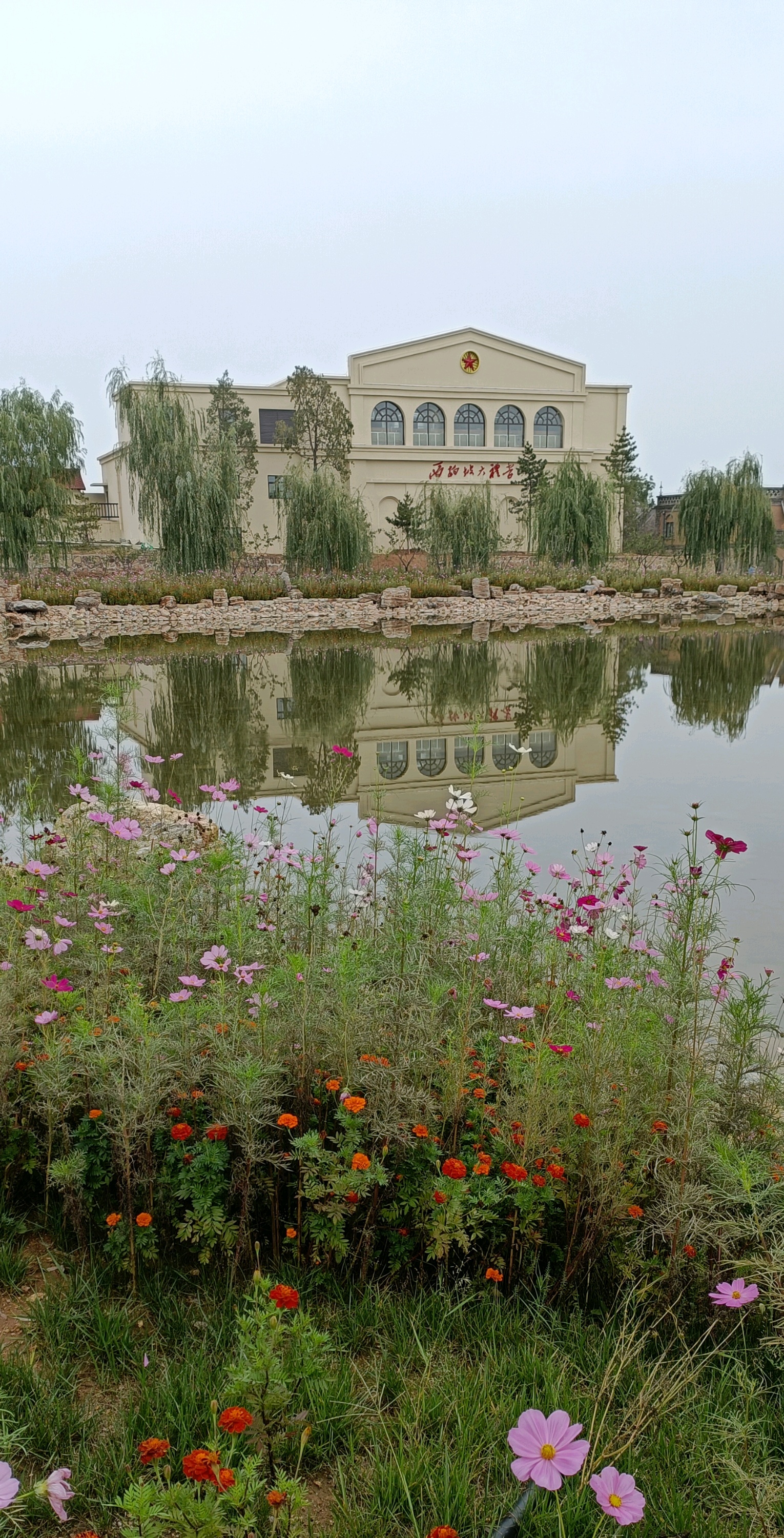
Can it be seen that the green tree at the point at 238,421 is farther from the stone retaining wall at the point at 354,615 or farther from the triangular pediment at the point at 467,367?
the stone retaining wall at the point at 354,615

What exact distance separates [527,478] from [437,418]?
17.7 feet

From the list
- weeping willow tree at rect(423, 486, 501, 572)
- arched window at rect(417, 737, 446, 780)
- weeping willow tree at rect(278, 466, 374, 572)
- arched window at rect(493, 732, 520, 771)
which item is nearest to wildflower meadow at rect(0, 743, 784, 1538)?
arched window at rect(417, 737, 446, 780)

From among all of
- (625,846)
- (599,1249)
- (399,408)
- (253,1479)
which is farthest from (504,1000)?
(399,408)

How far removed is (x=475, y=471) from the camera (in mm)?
45125

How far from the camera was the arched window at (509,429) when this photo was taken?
45.8 meters

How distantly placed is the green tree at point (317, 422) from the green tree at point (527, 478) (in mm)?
7952

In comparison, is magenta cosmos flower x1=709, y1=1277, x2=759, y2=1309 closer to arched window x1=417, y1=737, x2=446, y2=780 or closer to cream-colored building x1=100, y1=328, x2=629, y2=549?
arched window x1=417, y1=737, x2=446, y2=780

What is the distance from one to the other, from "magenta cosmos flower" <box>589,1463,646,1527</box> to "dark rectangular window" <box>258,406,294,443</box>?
4619 cm

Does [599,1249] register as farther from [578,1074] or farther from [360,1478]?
[360,1478]

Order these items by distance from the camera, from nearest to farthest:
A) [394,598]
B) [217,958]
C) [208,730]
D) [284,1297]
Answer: [284,1297]
[217,958]
[208,730]
[394,598]

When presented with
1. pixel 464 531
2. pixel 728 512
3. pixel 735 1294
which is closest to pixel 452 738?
pixel 735 1294

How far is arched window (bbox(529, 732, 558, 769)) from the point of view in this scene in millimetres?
8602

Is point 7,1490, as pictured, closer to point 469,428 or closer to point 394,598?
point 394,598

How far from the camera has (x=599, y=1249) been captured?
2143 mm
